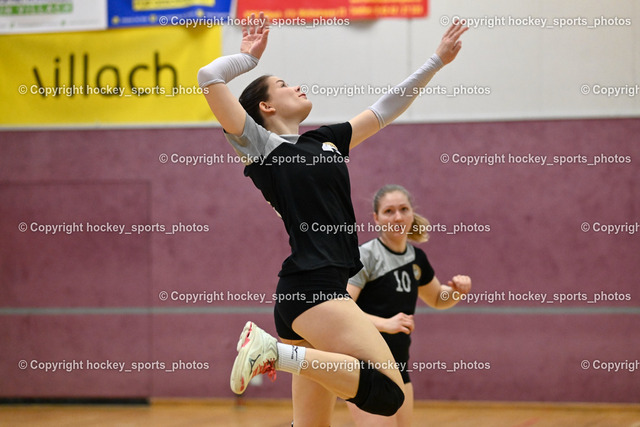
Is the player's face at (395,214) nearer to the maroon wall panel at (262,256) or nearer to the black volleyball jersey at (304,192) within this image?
the black volleyball jersey at (304,192)

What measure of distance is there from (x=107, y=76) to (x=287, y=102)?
4285 mm

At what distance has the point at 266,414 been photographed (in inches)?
224

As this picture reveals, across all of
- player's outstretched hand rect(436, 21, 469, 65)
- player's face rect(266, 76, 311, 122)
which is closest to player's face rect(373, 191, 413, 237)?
player's outstretched hand rect(436, 21, 469, 65)

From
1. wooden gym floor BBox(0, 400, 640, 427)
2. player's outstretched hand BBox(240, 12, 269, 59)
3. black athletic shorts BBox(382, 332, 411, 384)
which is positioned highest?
player's outstretched hand BBox(240, 12, 269, 59)

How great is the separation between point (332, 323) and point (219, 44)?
14.6ft

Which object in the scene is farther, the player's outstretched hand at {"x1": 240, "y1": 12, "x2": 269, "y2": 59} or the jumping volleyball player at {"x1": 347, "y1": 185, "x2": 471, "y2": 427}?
the jumping volleyball player at {"x1": 347, "y1": 185, "x2": 471, "y2": 427}

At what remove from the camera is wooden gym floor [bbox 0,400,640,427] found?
5.30m

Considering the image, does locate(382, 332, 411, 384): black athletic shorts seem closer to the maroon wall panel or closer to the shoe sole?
the shoe sole

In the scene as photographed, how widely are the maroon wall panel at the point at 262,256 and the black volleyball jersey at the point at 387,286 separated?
8.64 feet

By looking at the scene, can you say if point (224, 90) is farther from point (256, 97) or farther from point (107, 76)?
point (107, 76)

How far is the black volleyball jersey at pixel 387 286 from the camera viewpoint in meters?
3.27

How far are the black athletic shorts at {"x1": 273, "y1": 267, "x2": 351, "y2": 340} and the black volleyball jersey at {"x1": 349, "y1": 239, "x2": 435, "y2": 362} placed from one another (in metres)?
0.78

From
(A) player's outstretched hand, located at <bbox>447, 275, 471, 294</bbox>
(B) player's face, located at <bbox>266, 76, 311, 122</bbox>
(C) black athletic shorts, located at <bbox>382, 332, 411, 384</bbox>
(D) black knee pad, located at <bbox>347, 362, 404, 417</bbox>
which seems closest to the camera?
(D) black knee pad, located at <bbox>347, 362, 404, 417</bbox>

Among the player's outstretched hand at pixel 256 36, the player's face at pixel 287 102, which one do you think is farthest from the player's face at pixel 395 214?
the player's outstretched hand at pixel 256 36
